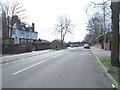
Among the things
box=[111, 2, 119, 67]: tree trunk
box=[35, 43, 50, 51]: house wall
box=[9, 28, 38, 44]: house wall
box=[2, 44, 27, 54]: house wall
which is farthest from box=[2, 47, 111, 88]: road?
box=[9, 28, 38, 44]: house wall

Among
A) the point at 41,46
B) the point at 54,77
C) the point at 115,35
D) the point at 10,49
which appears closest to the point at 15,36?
the point at 41,46

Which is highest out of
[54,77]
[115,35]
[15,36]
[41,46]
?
[15,36]

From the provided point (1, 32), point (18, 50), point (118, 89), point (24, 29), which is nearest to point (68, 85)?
point (118, 89)

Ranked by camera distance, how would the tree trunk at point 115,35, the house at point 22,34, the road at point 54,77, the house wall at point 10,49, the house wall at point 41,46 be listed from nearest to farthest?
the road at point 54,77 < the tree trunk at point 115,35 < the house wall at point 10,49 < the house wall at point 41,46 < the house at point 22,34

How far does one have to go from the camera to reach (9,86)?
36.9ft

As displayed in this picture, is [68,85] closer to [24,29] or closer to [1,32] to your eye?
[1,32]

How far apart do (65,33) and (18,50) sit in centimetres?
5507

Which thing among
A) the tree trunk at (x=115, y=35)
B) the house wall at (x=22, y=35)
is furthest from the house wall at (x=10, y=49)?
the house wall at (x=22, y=35)

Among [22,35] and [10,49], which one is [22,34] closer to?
A: [22,35]

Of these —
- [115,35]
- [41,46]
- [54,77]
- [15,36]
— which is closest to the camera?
[54,77]

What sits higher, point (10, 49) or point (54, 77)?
point (10, 49)

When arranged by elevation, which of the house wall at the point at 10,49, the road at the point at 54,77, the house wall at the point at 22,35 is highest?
the house wall at the point at 22,35

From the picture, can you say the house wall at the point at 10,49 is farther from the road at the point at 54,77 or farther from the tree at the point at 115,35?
the tree at the point at 115,35

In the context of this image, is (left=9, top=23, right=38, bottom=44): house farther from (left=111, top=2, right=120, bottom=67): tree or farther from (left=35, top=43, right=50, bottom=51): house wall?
(left=111, top=2, right=120, bottom=67): tree
